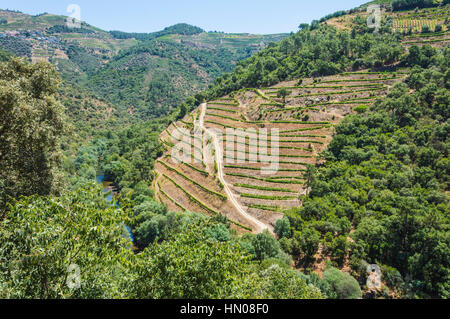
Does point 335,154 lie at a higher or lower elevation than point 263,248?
higher

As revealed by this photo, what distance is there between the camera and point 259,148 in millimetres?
82188

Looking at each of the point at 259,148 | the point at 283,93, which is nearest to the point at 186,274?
the point at 259,148

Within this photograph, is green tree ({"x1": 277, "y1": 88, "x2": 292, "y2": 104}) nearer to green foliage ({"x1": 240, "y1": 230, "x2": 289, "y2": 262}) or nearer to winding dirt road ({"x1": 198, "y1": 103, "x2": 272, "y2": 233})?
winding dirt road ({"x1": 198, "y1": 103, "x2": 272, "y2": 233})

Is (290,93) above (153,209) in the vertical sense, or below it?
above

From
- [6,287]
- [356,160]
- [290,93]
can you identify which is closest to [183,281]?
[6,287]

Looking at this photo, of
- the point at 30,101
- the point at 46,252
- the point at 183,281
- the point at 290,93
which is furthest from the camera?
the point at 290,93

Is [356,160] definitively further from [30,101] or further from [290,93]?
[30,101]

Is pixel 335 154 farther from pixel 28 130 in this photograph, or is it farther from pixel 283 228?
pixel 28 130

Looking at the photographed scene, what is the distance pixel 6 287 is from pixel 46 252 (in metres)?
3.28

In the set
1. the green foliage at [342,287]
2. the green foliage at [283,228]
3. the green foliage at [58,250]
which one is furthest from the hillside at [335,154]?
the green foliage at [58,250]

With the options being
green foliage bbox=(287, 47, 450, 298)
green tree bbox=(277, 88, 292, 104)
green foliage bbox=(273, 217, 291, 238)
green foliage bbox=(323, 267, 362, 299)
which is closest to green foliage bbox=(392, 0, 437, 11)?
green foliage bbox=(287, 47, 450, 298)

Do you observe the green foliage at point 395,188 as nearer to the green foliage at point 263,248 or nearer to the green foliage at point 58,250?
the green foliage at point 263,248

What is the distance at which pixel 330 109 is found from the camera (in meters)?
90.8
